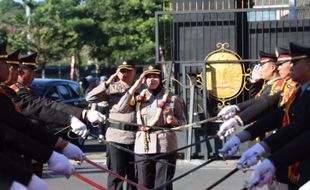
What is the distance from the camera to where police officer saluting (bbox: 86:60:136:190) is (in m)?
9.28

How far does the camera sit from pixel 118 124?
927 centimetres

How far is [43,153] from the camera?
5320 millimetres

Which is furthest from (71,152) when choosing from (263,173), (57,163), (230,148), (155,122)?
(155,122)

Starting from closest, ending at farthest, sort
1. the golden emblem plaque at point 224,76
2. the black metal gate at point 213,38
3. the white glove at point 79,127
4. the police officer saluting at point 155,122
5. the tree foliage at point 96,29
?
the white glove at point 79,127, the police officer saluting at point 155,122, the golden emblem plaque at point 224,76, the black metal gate at point 213,38, the tree foliage at point 96,29

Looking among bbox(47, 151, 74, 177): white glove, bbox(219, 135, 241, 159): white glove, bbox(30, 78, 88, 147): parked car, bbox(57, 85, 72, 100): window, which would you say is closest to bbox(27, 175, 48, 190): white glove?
bbox(47, 151, 74, 177): white glove

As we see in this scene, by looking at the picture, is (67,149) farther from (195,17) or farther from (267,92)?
(195,17)

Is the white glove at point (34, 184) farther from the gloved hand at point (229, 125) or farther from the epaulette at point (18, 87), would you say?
the epaulette at point (18, 87)

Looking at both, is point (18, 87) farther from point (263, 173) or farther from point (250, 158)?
point (263, 173)

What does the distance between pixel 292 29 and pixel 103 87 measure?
6.48 m

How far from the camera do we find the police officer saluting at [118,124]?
928cm

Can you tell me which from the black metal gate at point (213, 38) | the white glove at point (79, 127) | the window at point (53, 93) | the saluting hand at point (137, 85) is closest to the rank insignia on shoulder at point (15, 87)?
the white glove at point (79, 127)

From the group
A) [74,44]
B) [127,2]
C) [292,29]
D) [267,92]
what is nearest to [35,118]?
[267,92]

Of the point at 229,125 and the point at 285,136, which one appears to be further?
the point at 229,125

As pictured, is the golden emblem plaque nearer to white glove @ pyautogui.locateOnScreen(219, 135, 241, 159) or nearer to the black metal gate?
the black metal gate
